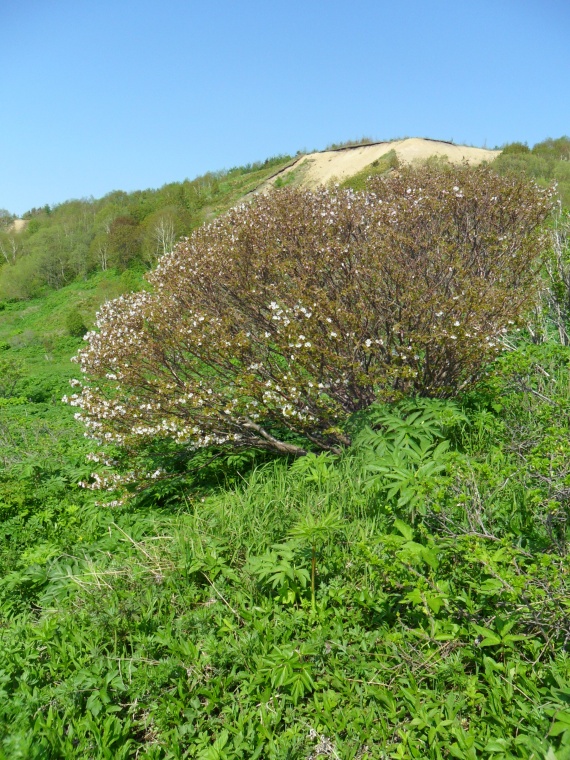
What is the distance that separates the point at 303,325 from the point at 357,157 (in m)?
33.0

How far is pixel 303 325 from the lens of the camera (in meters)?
4.90

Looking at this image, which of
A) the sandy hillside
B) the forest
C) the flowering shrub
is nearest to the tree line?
the sandy hillside

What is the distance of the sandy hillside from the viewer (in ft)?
96.0

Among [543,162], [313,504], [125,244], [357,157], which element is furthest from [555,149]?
[125,244]

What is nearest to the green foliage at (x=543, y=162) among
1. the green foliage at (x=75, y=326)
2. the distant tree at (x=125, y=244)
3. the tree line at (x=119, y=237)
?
the tree line at (x=119, y=237)

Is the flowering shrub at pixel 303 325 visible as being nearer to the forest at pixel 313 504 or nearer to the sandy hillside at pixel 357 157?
the forest at pixel 313 504

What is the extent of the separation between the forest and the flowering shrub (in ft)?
0.12

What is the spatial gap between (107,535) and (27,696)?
6.35ft

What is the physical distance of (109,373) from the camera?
5.68 metres

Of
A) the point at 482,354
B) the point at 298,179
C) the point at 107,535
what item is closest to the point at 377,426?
the point at 482,354

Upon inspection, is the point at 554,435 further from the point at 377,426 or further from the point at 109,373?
the point at 109,373

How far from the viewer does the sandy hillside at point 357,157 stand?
29.2m

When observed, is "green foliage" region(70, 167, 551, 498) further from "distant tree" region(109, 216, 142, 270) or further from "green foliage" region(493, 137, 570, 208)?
"distant tree" region(109, 216, 142, 270)

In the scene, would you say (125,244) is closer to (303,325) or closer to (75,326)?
(75,326)
